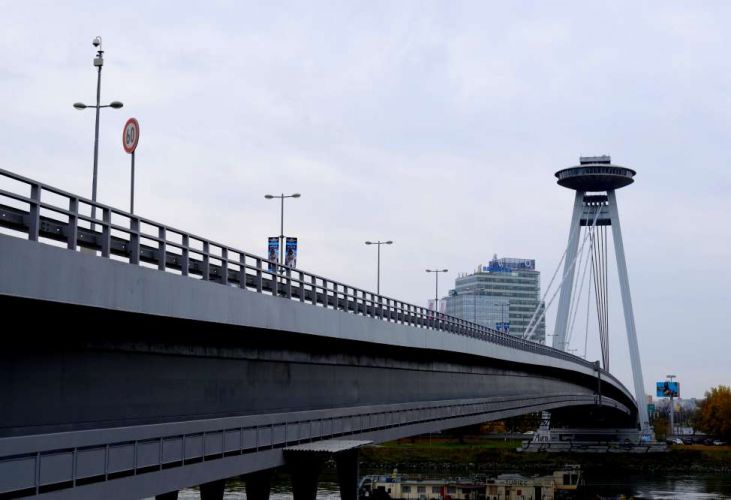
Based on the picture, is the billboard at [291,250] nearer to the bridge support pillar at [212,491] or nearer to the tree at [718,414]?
the bridge support pillar at [212,491]

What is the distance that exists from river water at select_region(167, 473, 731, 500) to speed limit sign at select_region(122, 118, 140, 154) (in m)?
41.9

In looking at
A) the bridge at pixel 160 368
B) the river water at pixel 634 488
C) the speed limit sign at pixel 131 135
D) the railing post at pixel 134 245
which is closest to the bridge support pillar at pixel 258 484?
the bridge at pixel 160 368

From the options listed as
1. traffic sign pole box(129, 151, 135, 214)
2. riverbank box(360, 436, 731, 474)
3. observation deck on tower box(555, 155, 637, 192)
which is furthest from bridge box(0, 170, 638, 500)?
observation deck on tower box(555, 155, 637, 192)

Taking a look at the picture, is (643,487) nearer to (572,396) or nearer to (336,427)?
(572,396)

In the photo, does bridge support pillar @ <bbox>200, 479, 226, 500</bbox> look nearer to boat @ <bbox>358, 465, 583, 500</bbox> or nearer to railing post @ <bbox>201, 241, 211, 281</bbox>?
railing post @ <bbox>201, 241, 211, 281</bbox>

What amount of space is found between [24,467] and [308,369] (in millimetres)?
14747

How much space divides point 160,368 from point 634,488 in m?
76.8

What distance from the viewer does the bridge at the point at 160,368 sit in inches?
620

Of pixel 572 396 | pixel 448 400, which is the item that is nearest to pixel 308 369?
pixel 448 400

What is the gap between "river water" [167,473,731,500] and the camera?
71750 mm

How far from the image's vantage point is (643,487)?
3551 inches

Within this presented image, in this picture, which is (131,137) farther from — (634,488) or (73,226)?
(634,488)

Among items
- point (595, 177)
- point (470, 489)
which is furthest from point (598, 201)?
point (470, 489)

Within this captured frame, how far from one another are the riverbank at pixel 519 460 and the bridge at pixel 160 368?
77576mm
